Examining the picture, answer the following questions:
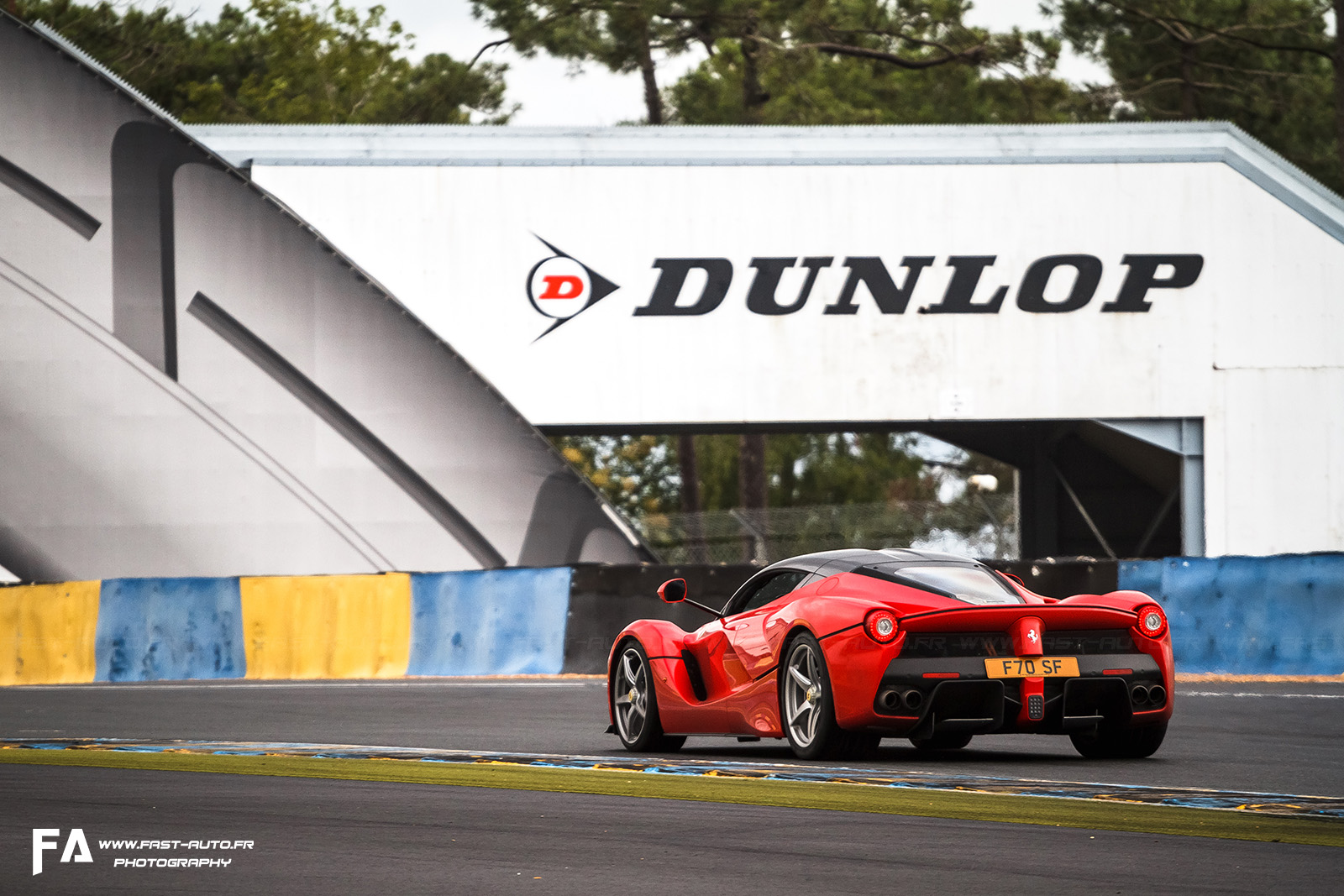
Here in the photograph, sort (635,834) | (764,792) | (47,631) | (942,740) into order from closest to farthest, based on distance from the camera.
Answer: (635,834), (764,792), (942,740), (47,631)

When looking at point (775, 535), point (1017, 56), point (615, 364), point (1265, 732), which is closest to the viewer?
point (1265, 732)

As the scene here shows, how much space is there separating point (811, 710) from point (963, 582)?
3.12 feet

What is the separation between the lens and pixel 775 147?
86.4 feet

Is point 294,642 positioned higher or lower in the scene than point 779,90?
lower

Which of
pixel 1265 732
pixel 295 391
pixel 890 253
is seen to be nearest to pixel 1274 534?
pixel 890 253

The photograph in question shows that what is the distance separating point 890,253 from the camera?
86.2 feet

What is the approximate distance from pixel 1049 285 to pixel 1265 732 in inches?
655

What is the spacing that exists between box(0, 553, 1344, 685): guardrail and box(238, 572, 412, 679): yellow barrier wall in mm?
13

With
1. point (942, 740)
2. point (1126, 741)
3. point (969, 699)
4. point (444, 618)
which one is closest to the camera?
point (969, 699)

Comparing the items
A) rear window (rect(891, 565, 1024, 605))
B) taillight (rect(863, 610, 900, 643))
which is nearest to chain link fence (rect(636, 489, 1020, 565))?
rear window (rect(891, 565, 1024, 605))

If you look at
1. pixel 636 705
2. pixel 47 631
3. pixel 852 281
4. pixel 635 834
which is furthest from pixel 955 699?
pixel 852 281

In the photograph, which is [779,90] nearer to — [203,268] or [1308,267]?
[1308,267]

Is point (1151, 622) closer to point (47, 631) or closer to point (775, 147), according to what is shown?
point (47, 631)

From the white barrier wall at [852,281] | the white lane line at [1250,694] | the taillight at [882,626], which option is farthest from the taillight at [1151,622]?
the white barrier wall at [852,281]
